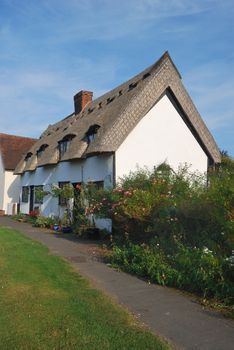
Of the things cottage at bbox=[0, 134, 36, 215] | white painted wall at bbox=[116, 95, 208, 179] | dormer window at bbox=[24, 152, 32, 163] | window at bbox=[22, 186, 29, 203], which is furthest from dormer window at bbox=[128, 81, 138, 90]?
cottage at bbox=[0, 134, 36, 215]

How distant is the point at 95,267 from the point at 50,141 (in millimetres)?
17051

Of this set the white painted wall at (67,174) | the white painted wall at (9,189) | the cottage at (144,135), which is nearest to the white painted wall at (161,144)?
the cottage at (144,135)

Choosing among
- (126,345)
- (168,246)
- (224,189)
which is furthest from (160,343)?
(168,246)

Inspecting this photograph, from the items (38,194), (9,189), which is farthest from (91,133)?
(9,189)

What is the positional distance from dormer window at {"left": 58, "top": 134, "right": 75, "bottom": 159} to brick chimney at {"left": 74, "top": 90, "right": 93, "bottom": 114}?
578 centimetres

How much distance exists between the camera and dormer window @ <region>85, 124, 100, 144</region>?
761 inches

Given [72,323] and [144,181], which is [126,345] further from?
[144,181]

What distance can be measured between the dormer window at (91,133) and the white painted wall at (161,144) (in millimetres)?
2073

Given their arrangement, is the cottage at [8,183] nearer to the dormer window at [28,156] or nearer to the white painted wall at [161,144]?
the dormer window at [28,156]

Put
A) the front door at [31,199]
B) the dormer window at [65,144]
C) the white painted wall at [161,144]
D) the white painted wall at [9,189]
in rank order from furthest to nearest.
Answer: the white painted wall at [9,189]
the front door at [31,199]
the dormer window at [65,144]
the white painted wall at [161,144]

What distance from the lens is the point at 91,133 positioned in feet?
65.2

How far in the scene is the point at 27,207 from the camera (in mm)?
29906

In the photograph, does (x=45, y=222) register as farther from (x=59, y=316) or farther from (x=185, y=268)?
(x=59, y=316)

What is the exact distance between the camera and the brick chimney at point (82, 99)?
2859 centimetres
